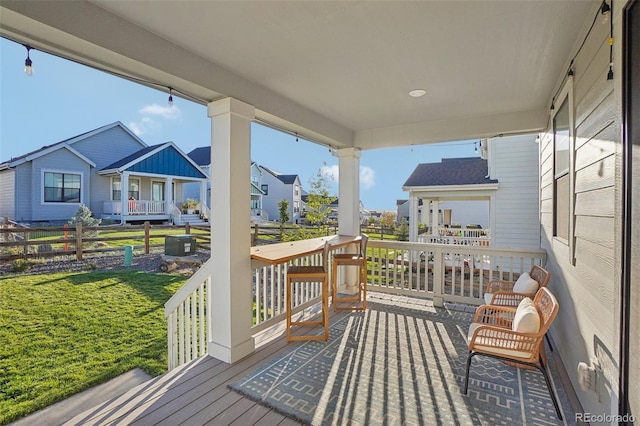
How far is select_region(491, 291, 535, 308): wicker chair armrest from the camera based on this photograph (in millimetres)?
3014

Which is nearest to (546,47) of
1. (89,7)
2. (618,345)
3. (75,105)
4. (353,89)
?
(353,89)

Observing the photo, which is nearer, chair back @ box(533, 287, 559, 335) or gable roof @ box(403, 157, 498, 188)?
chair back @ box(533, 287, 559, 335)

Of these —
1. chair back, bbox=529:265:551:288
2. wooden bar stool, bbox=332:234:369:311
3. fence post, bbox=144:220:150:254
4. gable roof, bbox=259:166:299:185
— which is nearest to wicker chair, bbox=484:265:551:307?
chair back, bbox=529:265:551:288

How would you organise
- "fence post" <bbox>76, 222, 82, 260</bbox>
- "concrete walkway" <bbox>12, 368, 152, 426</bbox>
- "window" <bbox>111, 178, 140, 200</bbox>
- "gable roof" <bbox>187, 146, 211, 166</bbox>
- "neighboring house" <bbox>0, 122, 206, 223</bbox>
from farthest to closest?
"gable roof" <bbox>187, 146, 211, 166</bbox> → "window" <bbox>111, 178, 140, 200</bbox> → "neighboring house" <bbox>0, 122, 206, 223</bbox> → "fence post" <bbox>76, 222, 82, 260</bbox> → "concrete walkway" <bbox>12, 368, 152, 426</bbox>

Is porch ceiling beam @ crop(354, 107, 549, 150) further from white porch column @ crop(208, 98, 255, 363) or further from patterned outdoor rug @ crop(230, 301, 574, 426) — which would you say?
patterned outdoor rug @ crop(230, 301, 574, 426)

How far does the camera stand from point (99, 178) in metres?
11.5

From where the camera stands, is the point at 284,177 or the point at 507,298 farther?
the point at 284,177

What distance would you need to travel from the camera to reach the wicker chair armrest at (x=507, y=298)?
119 inches

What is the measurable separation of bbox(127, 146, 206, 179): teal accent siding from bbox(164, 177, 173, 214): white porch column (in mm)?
344

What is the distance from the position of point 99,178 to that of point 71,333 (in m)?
9.79

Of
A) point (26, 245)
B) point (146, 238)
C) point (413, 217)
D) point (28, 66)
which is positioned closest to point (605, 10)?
point (28, 66)

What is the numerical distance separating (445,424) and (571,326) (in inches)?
53.9

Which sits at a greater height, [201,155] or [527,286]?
[201,155]

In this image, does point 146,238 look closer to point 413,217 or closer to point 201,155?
point 413,217
